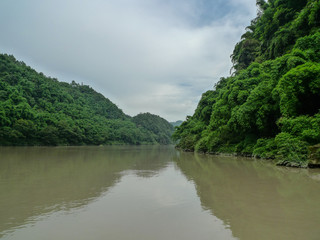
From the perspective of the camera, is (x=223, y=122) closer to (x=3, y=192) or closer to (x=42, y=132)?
(x=3, y=192)

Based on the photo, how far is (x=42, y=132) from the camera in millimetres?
53000

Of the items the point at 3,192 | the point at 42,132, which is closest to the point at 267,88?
the point at 3,192

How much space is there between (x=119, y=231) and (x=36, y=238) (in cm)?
126

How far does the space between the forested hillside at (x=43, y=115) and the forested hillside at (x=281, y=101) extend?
3939 centimetres

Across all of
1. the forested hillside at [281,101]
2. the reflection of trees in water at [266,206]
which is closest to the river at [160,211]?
the reflection of trees in water at [266,206]

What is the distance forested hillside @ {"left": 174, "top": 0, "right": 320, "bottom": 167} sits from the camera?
12227mm

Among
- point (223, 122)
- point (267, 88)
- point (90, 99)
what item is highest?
point (90, 99)

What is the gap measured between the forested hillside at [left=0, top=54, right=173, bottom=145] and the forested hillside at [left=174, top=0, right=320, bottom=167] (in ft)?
129

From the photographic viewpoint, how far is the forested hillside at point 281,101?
40.1 ft

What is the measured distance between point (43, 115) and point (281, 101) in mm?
58367

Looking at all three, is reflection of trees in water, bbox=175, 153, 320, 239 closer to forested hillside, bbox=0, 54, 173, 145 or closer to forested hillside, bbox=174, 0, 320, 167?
forested hillside, bbox=174, 0, 320, 167

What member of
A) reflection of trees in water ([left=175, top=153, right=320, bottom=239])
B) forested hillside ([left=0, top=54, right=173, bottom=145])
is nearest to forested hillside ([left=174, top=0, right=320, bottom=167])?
reflection of trees in water ([left=175, top=153, right=320, bottom=239])

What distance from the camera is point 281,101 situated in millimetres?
13711

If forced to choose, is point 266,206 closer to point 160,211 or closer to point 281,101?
point 160,211
